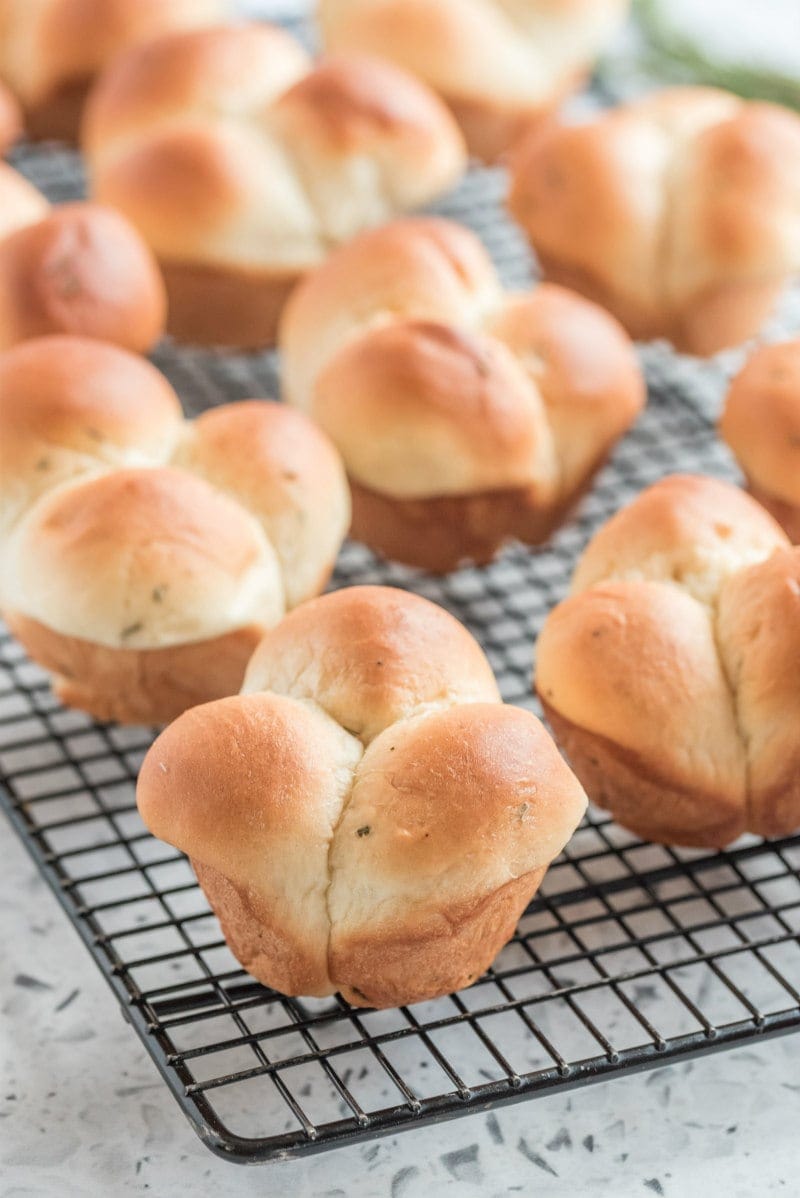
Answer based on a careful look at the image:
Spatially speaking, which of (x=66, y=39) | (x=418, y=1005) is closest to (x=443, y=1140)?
(x=418, y=1005)

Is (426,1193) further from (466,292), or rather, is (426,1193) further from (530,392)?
(466,292)

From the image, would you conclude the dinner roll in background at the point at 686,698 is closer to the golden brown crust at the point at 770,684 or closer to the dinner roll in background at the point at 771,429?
the golden brown crust at the point at 770,684

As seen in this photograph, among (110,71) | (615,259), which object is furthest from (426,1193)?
(110,71)

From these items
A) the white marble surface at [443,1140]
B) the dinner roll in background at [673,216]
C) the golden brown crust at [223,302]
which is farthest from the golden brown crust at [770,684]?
the golden brown crust at [223,302]

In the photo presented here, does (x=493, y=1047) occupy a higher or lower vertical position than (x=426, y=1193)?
higher

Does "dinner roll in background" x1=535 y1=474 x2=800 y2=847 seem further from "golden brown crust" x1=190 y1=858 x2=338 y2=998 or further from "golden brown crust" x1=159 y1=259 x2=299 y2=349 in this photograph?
"golden brown crust" x1=159 y1=259 x2=299 y2=349

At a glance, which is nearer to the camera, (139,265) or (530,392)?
(530,392)

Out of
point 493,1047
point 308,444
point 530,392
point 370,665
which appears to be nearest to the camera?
point 493,1047

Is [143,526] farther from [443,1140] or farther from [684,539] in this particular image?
[443,1140]
